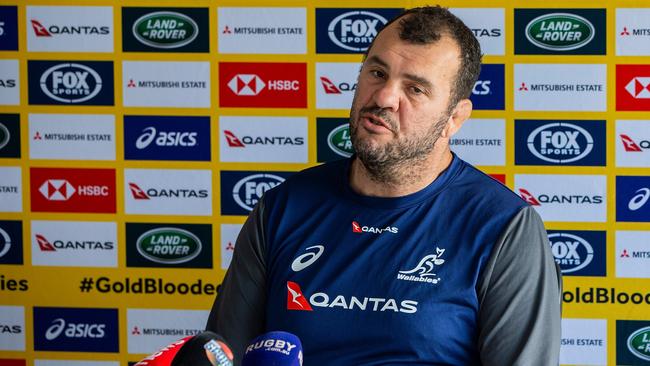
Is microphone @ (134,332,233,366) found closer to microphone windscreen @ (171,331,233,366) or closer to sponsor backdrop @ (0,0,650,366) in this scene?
microphone windscreen @ (171,331,233,366)

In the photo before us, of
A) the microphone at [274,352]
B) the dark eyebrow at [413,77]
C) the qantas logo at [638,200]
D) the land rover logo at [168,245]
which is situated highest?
the dark eyebrow at [413,77]

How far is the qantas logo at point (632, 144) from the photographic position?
263cm

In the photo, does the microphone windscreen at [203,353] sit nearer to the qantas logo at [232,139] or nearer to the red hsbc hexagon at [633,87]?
the qantas logo at [232,139]

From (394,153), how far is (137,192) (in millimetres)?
1560

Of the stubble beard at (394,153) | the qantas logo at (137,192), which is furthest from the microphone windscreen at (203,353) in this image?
the qantas logo at (137,192)

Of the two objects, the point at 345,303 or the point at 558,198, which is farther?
the point at 558,198

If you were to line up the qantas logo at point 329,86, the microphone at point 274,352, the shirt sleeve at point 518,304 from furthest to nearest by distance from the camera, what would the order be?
the qantas logo at point 329,86
the shirt sleeve at point 518,304
the microphone at point 274,352

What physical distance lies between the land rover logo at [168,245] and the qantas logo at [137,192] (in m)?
0.12

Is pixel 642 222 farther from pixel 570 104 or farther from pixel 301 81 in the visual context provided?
pixel 301 81

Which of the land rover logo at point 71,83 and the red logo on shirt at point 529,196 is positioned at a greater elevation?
the land rover logo at point 71,83

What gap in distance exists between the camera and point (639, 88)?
2.63 m

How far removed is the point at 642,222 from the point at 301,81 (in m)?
1.19

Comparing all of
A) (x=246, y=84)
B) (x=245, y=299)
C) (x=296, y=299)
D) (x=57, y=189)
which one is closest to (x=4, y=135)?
(x=57, y=189)

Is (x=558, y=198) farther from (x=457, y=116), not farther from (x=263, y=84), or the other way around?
(x=457, y=116)
